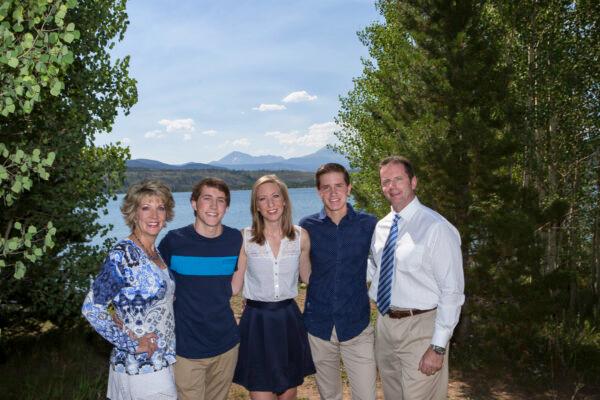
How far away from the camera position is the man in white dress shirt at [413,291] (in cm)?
402

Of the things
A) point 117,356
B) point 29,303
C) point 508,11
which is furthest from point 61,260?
point 508,11

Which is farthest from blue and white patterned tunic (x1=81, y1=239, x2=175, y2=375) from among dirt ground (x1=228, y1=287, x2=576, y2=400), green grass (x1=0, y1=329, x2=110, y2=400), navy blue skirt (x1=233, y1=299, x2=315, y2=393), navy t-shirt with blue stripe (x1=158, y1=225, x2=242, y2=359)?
dirt ground (x1=228, y1=287, x2=576, y2=400)

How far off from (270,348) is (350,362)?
0.79m

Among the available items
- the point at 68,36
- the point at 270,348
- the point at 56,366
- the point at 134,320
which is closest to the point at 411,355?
the point at 270,348

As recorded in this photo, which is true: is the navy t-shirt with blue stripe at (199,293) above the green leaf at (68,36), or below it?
below

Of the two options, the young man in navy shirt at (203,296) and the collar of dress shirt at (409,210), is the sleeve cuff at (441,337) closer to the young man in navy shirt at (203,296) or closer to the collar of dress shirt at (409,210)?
the collar of dress shirt at (409,210)

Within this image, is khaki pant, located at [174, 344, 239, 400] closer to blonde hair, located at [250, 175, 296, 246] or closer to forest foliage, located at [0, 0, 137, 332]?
blonde hair, located at [250, 175, 296, 246]

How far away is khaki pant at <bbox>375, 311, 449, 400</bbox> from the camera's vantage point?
13.6 ft

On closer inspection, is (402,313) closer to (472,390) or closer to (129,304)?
(129,304)

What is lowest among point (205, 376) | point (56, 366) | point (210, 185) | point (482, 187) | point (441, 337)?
point (56, 366)

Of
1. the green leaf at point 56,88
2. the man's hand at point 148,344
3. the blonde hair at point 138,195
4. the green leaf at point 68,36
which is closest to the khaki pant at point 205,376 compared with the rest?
the man's hand at point 148,344

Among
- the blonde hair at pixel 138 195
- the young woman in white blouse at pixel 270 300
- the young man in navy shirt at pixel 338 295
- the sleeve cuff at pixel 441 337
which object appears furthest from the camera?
the young man in navy shirt at pixel 338 295

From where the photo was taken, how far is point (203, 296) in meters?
3.98

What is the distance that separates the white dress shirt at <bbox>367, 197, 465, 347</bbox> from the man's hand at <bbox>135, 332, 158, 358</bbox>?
6.73 feet
